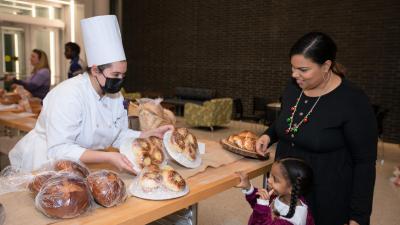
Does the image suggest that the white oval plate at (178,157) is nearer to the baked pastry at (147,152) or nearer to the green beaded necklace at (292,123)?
the baked pastry at (147,152)

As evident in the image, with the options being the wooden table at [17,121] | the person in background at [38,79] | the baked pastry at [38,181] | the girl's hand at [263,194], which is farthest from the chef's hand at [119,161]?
the person in background at [38,79]

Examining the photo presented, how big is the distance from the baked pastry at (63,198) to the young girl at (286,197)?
77 cm

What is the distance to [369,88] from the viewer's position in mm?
7445

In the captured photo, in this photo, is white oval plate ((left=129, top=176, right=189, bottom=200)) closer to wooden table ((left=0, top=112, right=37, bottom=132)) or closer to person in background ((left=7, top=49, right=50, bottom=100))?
wooden table ((left=0, top=112, right=37, bottom=132))

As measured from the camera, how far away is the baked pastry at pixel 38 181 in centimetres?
135

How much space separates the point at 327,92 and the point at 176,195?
879mm

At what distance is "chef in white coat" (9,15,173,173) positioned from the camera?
167 cm

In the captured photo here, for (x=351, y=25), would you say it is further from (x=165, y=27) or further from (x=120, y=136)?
(x=120, y=136)

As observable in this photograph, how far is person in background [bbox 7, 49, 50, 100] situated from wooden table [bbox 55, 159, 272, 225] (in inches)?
162

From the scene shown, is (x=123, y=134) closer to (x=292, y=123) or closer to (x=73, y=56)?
(x=292, y=123)

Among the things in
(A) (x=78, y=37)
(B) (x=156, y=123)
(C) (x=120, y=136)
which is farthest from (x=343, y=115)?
(A) (x=78, y=37)

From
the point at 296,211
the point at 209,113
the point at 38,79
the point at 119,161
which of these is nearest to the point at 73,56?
the point at 38,79

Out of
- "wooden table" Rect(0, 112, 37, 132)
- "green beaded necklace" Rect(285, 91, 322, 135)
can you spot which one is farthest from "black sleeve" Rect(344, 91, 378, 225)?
"wooden table" Rect(0, 112, 37, 132)

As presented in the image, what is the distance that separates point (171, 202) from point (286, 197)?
0.51 meters
